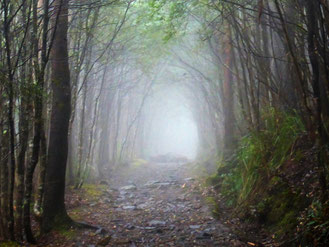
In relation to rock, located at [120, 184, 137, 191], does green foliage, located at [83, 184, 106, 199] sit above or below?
above

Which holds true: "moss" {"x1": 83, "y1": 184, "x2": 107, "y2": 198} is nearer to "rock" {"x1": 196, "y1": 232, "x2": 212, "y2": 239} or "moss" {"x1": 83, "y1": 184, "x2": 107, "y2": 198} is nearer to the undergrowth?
the undergrowth

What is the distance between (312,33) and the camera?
4238mm

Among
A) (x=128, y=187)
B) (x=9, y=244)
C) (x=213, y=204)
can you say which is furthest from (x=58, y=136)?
(x=128, y=187)

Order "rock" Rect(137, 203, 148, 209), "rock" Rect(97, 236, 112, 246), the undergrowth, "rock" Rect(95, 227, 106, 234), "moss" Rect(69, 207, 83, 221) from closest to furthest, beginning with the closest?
the undergrowth → "rock" Rect(97, 236, 112, 246) → "rock" Rect(95, 227, 106, 234) → "moss" Rect(69, 207, 83, 221) → "rock" Rect(137, 203, 148, 209)

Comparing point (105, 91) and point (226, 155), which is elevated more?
point (105, 91)

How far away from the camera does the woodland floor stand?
5.55m

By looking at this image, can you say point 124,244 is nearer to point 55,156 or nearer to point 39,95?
point 55,156

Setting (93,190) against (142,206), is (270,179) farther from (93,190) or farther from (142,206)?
(93,190)

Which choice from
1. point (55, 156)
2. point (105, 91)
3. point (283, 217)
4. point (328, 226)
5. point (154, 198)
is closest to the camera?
point (328, 226)

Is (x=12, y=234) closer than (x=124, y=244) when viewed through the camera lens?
Yes

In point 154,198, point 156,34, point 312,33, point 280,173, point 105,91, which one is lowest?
point 154,198

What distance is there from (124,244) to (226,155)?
6.20 m

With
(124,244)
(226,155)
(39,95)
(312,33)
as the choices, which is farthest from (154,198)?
(312,33)

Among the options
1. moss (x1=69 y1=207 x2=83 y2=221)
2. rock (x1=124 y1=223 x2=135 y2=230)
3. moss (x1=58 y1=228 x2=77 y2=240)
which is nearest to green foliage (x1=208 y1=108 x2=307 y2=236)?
rock (x1=124 y1=223 x2=135 y2=230)
